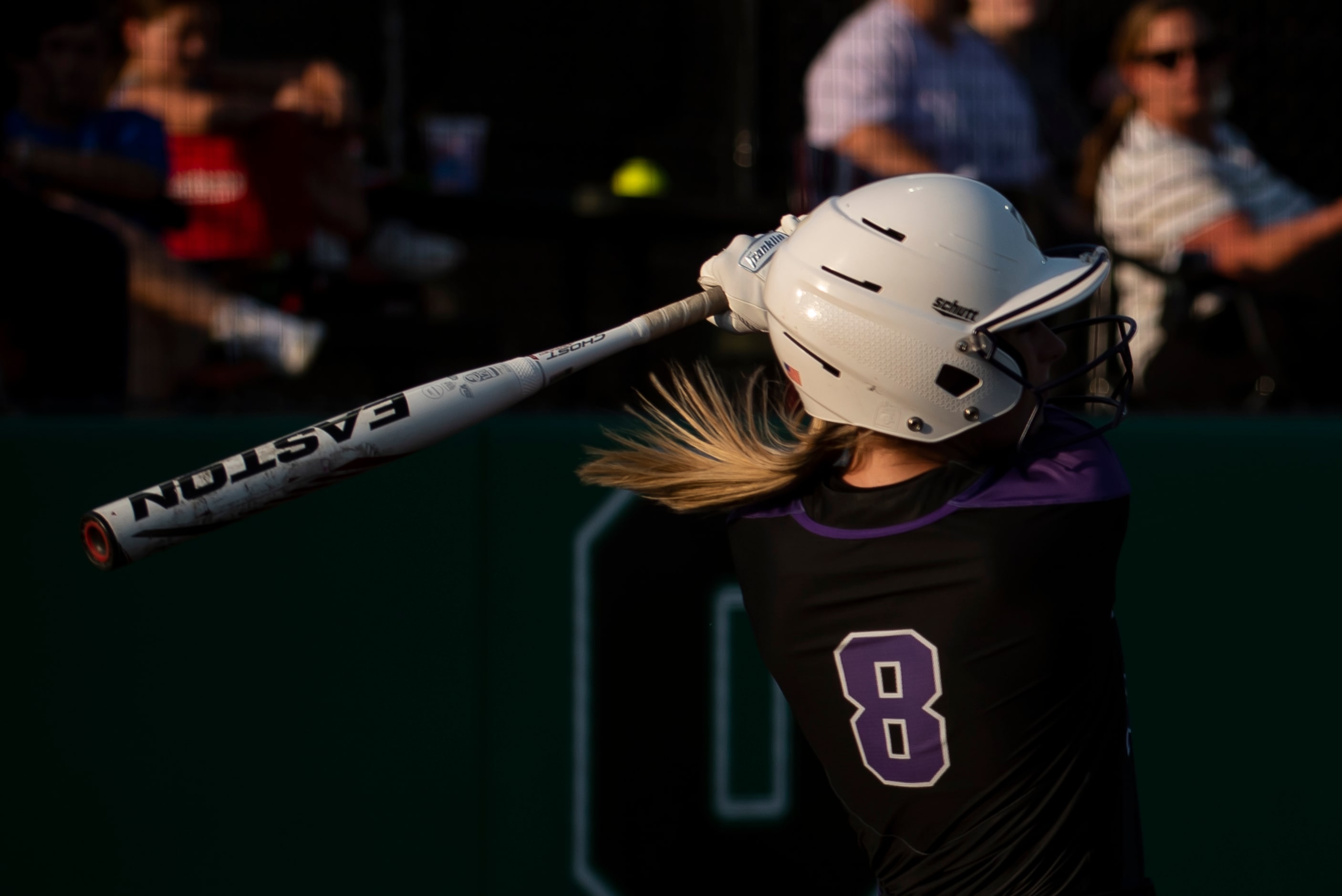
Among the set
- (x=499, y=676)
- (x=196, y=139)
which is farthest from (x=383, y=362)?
(x=499, y=676)

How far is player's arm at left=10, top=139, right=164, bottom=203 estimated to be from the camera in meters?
3.24

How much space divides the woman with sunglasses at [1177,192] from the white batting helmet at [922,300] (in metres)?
2.35

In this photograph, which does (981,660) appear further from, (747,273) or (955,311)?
(747,273)

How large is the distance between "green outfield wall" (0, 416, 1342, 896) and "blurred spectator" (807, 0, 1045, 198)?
4.47ft

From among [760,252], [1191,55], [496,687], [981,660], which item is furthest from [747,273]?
[1191,55]

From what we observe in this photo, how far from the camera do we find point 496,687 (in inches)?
113

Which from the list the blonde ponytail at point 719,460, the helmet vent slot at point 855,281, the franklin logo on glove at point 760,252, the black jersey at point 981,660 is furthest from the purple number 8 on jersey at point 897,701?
the franklin logo on glove at point 760,252

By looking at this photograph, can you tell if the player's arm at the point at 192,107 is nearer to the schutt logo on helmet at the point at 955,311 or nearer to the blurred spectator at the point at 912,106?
the blurred spectator at the point at 912,106

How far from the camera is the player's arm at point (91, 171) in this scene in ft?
10.6

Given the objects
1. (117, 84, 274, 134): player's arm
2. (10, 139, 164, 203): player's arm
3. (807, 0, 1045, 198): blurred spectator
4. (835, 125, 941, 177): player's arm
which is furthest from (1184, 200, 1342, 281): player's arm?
(10, 139, 164, 203): player's arm

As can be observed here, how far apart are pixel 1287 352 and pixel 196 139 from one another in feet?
11.6

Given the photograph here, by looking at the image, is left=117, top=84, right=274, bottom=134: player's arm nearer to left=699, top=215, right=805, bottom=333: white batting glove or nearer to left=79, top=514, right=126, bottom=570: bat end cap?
left=699, top=215, right=805, bottom=333: white batting glove

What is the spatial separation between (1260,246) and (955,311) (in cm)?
286

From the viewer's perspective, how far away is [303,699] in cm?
281
